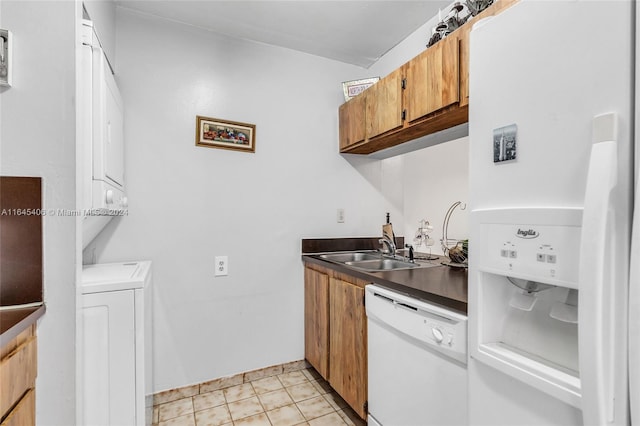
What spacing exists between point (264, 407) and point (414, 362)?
3.86ft

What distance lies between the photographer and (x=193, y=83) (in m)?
2.16

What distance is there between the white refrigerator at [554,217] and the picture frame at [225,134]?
5.46 ft

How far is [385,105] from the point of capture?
2.02 m

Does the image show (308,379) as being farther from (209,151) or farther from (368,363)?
(209,151)

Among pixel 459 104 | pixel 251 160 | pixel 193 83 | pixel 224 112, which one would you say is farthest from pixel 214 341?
pixel 459 104

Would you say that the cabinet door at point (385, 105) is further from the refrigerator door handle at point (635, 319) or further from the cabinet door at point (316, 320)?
the refrigerator door handle at point (635, 319)

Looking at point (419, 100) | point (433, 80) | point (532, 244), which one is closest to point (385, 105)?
point (419, 100)

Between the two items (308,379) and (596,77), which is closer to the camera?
(596,77)

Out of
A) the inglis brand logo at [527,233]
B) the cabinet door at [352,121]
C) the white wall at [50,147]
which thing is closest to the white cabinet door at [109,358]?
the white wall at [50,147]

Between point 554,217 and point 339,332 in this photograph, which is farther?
point 339,332

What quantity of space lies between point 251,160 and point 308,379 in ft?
5.43

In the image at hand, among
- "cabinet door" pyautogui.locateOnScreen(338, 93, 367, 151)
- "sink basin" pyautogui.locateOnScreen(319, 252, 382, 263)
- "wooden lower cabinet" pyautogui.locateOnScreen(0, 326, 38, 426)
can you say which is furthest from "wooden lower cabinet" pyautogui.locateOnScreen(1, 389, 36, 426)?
"cabinet door" pyautogui.locateOnScreen(338, 93, 367, 151)

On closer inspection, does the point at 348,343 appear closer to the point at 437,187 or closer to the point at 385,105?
the point at 437,187

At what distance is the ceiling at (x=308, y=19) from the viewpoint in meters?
1.97
